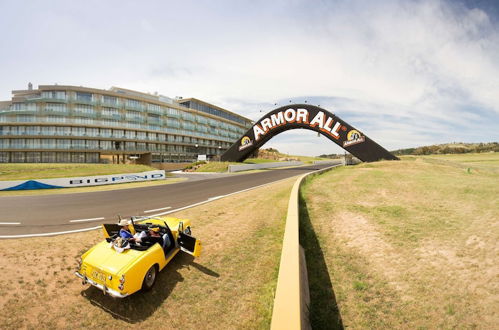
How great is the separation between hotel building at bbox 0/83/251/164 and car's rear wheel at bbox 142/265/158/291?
170 feet

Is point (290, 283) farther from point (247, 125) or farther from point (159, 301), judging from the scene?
point (247, 125)

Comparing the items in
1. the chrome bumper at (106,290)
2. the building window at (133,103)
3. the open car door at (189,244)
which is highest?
the building window at (133,103)

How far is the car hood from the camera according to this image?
443 cm

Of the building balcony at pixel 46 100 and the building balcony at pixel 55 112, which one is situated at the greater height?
the building balcony at pixel 46 100

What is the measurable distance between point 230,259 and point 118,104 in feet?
182

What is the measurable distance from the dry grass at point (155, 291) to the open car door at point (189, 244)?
1.33ft

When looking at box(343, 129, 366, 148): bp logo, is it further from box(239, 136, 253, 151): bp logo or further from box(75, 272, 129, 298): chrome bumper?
box(75, 272, 129, 298): chrome bumper

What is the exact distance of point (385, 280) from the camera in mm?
4910

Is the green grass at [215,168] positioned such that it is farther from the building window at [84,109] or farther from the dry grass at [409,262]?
the dry grass at [409,262]

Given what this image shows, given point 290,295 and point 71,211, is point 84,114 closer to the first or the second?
point 71,211

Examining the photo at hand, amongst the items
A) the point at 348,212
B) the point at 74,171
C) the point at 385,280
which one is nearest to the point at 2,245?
the point at 385,280

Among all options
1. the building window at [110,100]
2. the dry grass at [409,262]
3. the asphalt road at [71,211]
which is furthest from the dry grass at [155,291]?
the building window at [110,100]

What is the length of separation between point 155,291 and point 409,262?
580 centimetres

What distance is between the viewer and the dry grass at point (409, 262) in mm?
3937
